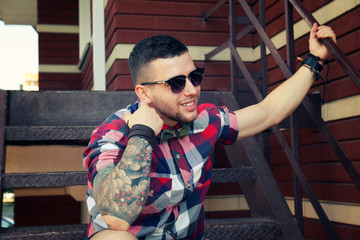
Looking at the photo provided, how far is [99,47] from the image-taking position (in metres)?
5.12

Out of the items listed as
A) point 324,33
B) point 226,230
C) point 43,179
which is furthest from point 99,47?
point 324,33

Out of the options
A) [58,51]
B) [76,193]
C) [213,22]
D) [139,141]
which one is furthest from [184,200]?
[58,51]

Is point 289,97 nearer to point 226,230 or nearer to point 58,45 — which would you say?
point 226,230

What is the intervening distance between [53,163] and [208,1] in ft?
7.96

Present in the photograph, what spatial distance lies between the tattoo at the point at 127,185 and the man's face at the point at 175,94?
0.25 m

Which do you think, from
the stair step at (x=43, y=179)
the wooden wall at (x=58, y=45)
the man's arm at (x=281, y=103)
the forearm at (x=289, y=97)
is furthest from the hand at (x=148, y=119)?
Answer: the wooden wall at (x=58, y=45)

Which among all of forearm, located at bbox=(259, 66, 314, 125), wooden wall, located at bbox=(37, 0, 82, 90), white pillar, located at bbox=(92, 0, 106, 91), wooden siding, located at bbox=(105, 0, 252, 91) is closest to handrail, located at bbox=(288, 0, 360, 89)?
forearm, located at bbox=(259, 66, 314, 125)

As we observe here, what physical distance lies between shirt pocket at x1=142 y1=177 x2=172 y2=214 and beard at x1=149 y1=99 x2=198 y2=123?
261mm

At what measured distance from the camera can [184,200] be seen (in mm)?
1831

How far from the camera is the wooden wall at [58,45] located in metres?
8.92

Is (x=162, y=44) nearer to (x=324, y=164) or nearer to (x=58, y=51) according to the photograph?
(x=324, y=164)

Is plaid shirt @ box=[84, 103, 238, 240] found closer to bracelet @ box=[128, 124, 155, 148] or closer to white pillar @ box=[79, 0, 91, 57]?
bracelet @ box=[128, 124, 155, 148]

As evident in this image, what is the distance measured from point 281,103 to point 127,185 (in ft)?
3.09

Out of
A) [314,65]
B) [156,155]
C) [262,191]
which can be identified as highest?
[314,65]
